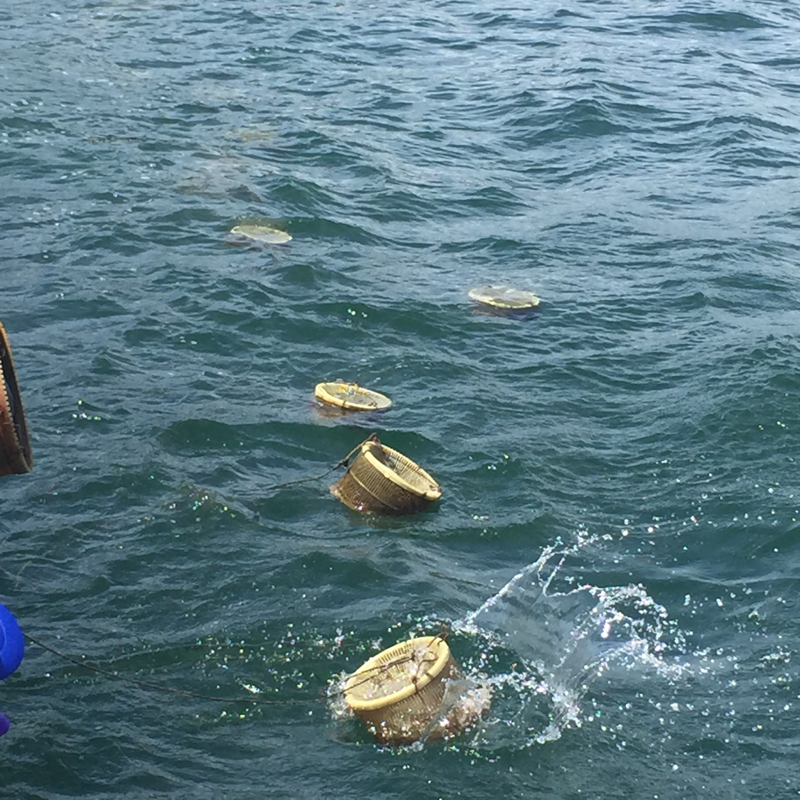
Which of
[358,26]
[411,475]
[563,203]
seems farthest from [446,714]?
[358,26]

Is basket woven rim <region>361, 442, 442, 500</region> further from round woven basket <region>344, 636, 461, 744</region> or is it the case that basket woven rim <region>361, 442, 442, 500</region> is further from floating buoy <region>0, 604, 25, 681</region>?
floating buoy <region>0, 604, 25, 681</region>

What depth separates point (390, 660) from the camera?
7.39m

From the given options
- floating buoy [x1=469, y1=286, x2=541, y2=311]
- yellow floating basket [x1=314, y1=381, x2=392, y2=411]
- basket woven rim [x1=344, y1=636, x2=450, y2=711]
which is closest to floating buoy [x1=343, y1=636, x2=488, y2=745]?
basket woven rim [x1=344, y1=636, x2=450, y2=711]

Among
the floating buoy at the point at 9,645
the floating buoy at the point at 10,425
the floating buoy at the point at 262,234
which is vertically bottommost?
the floating buoy at the point at 262,234

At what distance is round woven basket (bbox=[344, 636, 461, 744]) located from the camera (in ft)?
23.0

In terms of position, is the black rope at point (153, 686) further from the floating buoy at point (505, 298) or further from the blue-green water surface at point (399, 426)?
the floating buoy at point (505, 298)

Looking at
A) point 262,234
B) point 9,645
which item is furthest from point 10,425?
point 262,234

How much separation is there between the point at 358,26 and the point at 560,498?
16542 mm

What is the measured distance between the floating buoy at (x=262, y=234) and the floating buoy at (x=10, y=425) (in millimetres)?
7210

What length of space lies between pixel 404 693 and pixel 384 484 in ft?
7.54

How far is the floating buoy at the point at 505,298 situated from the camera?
497 inches

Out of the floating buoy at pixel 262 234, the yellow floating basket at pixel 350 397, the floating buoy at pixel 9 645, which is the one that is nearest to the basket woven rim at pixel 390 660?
the floating buoy at pixel 9 645

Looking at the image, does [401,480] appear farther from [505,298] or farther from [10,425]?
[505,298]

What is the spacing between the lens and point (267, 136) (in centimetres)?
1752
